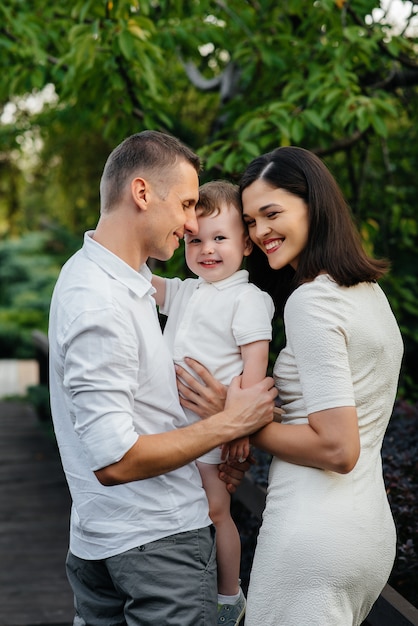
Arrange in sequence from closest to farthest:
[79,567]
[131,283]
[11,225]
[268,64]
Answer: [131,283] < [79,567] < [268,64] < [11,225]

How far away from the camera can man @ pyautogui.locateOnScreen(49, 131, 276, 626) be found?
180 centimetres

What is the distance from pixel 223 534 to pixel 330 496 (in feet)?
1.78

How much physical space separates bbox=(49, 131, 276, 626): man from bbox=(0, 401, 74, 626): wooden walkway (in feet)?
7.79

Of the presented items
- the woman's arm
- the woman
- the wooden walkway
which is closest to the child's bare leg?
the woman

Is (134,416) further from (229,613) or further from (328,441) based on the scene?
(229,613)

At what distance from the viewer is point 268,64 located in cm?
454

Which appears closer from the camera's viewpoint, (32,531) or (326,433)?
(326,433)

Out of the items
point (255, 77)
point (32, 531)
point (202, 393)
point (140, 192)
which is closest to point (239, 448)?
point (202, 393)

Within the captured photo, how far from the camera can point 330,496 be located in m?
1.95

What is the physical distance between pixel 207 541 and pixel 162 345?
50cm

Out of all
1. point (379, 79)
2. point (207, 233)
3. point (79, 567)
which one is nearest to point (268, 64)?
point (379, 79)

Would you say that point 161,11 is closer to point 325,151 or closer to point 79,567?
point 325,151

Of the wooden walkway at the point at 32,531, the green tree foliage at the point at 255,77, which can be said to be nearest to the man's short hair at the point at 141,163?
the green tree foliage at the point at 255,77

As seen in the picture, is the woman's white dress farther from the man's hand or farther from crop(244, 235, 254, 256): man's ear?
crop(244, 235, 254, 256): man's ear
